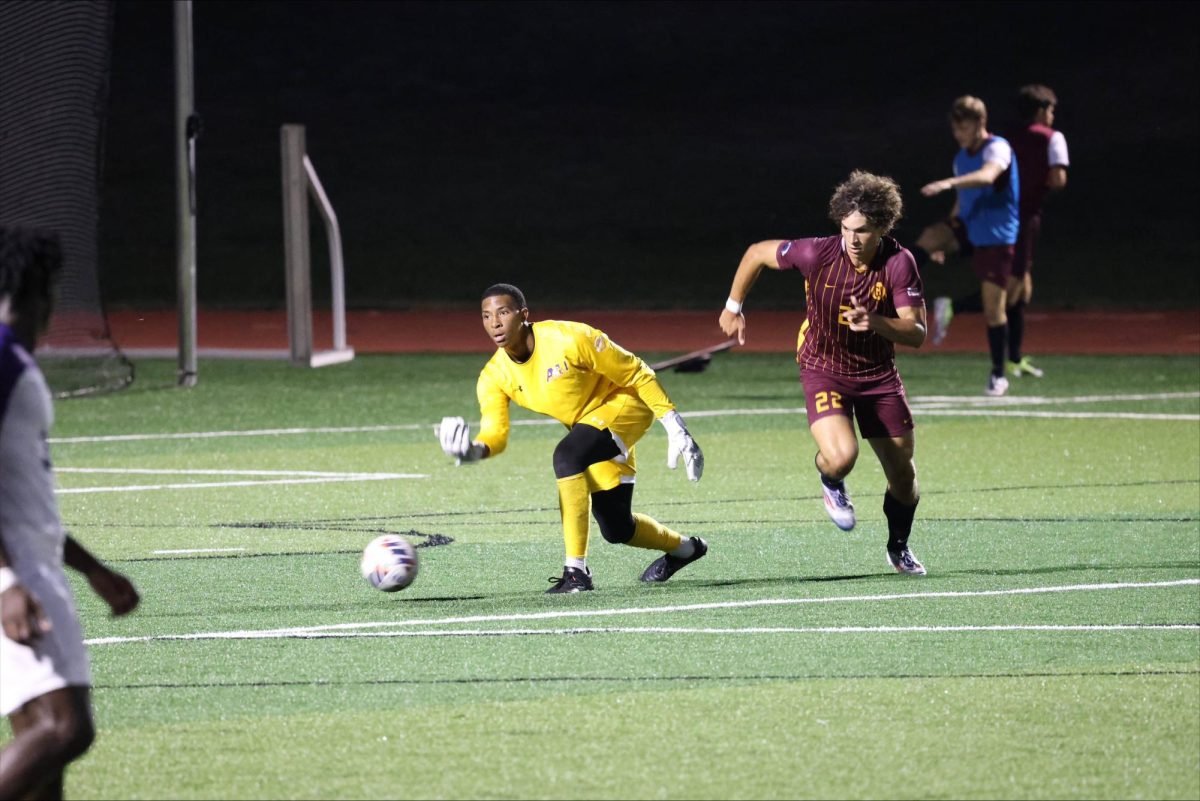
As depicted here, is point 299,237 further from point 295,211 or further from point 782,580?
point 782,580

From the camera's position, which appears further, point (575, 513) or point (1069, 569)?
point (1069, 569)

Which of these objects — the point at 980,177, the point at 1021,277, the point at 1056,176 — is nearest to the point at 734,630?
the point at 980,177

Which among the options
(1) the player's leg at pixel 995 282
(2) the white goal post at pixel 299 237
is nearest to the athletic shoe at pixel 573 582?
(1) the player's leg at pixel 995 282

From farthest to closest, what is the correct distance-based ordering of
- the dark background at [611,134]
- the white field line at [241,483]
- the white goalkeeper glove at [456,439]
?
the dark background at [611,134] → the white field line at [241,483] → the white goalkeeper glove at [456,439]

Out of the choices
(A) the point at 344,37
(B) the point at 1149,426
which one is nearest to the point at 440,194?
(A) the point at 344,37

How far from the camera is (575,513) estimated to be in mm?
8969

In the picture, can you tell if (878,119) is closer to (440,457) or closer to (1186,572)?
(440,457)

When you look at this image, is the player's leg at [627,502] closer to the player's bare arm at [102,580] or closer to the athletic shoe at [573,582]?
the athletic shoe at [573,582]

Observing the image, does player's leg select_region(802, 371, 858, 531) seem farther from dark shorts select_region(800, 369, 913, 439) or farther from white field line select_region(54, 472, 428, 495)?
white field line select_region(54, 472, 428, 495)

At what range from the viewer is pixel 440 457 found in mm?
14555

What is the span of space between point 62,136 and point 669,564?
11.6 metres

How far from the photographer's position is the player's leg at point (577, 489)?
8.94 meters

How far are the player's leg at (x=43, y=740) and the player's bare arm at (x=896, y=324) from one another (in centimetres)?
505

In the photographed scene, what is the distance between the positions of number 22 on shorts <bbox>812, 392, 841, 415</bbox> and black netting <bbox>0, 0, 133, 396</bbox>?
10345 millimetres
